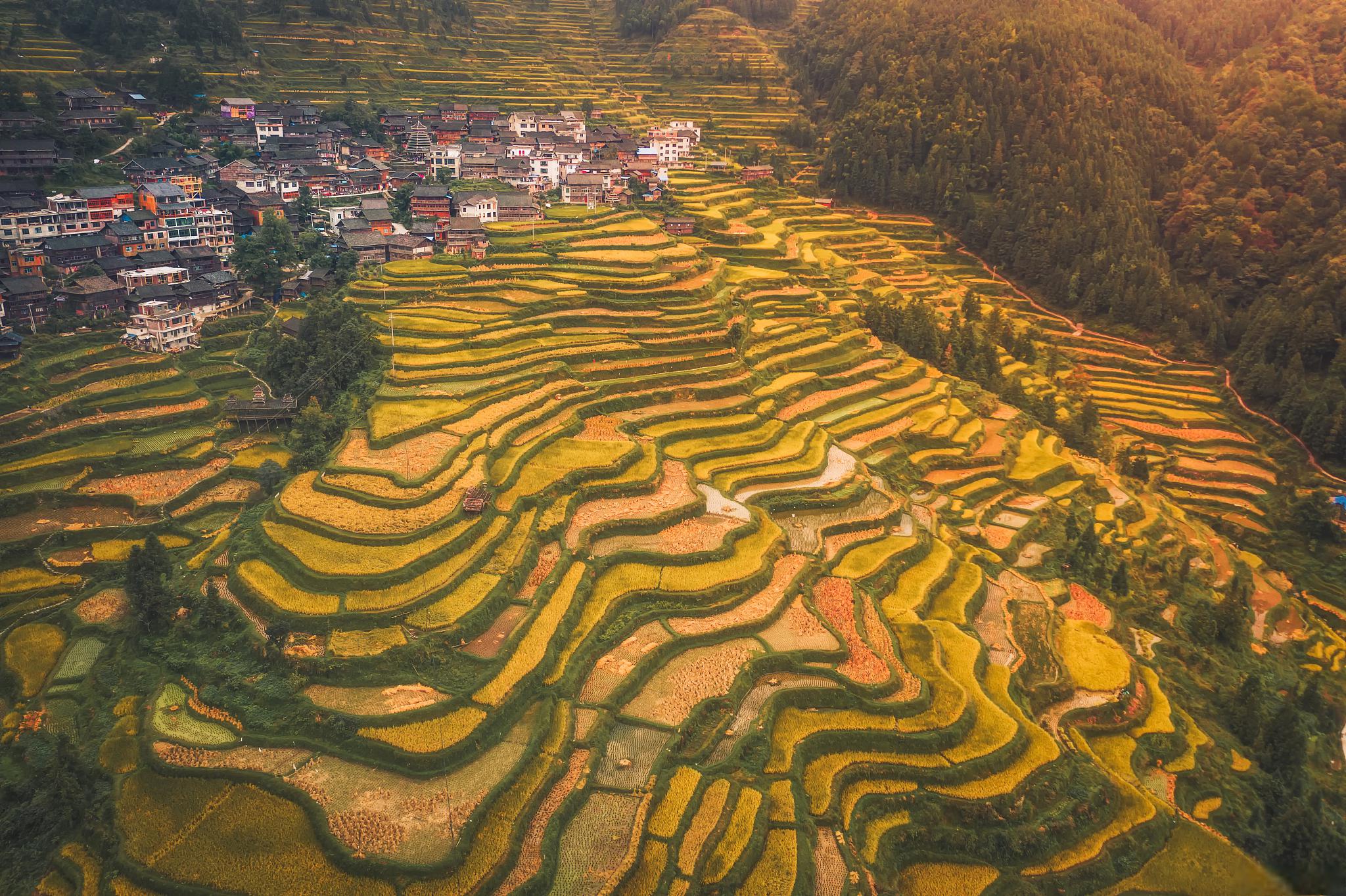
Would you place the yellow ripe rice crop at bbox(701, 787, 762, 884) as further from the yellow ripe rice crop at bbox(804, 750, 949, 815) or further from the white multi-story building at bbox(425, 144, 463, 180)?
the white multi-story building at bbox(425, 144, 463, 180)

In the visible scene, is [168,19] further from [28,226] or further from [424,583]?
[424,583]

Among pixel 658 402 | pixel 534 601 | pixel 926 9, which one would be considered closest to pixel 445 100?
pixel 926 9

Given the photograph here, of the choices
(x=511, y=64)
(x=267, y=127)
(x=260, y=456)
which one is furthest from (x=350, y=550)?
(x=511, y=64)

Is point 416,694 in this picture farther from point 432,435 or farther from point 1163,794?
point 1163,794

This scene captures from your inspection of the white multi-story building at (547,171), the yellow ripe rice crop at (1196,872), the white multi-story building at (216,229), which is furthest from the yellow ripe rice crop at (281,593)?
the white multi-story building at (547,171)

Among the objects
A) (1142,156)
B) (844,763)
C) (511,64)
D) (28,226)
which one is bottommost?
(844,763)
